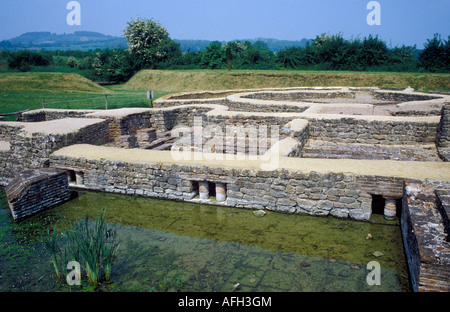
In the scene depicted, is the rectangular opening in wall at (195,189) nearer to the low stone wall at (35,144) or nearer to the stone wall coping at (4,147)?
the low stone wall at (35,144)

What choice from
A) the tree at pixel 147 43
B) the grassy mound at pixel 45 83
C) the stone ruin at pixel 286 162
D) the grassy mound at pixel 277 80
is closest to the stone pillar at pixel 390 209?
the stone ruin at pixel 286 162

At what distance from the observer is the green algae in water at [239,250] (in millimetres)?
4086

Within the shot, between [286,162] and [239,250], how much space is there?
196 cm

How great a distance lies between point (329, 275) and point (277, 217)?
1659 mm

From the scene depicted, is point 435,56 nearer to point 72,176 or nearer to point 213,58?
point 213,58

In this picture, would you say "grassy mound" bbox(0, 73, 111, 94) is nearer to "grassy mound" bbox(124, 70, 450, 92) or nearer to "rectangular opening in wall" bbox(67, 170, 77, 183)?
"grassy mound" bbox(124, 70, 450, 92)

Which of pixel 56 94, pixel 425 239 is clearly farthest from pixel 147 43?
pixel 425 239

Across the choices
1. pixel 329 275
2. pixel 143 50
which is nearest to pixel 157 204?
pixel 329 275

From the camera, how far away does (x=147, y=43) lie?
39.9m

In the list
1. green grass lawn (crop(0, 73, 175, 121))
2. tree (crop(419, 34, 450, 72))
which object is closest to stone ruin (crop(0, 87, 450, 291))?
green grass lawn (crop(0, 73, 175, 121))

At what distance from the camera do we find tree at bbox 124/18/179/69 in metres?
38.3

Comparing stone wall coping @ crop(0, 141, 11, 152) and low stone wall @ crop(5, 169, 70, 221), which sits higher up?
stone wall coping @ crop(0, 141, 11, 152)

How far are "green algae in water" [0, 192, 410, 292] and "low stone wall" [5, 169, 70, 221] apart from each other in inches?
8.4

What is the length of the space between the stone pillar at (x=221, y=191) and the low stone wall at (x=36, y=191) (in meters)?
3.09
